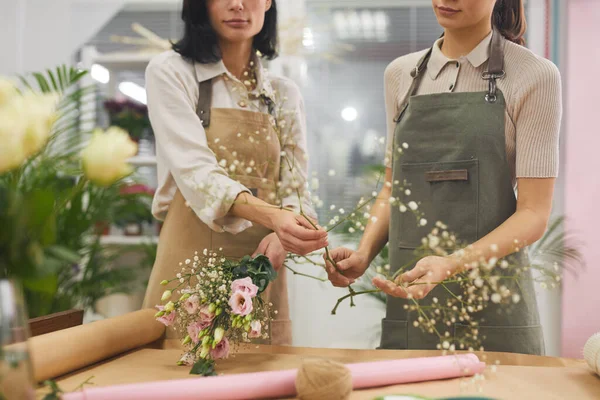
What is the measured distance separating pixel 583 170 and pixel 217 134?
2.98 meters

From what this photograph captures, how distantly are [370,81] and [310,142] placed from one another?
0.63m

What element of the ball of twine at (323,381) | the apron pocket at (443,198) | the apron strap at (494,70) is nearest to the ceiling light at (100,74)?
the apron pocket at (443,198)

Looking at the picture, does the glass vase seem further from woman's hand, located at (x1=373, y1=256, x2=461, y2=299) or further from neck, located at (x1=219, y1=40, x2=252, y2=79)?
neck, located at (x1=219, y1=40, x2=252, y2=79)

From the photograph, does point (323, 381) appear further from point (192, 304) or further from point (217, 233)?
point (217, 233)

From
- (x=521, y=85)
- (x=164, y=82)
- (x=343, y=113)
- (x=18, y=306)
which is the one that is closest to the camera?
(x=18, y=306)

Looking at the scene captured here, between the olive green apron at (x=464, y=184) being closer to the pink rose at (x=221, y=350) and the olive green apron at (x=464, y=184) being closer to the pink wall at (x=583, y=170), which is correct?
the pink rose at (x=221, y=350)

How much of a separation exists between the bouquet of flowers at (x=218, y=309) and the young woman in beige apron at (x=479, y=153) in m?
0.29

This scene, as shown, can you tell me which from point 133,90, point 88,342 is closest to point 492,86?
point 88,342

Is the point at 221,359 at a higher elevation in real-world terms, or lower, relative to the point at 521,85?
lower

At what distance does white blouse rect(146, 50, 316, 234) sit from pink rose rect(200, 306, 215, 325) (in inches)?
11.3

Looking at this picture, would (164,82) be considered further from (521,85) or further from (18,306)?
(18,306)

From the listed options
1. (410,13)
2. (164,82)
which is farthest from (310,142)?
(164,82)

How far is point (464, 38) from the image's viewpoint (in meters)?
1.66

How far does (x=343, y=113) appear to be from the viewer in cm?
424
